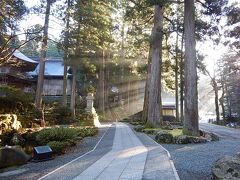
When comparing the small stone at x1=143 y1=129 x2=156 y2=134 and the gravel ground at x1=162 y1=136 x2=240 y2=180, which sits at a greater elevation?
the small stone at x1=143 y1=129 x2=156 y2=134

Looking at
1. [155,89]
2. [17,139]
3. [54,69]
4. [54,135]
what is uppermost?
[54,69]

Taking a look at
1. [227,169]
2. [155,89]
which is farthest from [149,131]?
[227,169]

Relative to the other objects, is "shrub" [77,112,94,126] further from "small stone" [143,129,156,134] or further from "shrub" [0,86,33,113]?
"small stone" [143,129,156,134]

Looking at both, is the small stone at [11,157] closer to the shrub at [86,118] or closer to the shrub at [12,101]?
the shrub at [12,101]

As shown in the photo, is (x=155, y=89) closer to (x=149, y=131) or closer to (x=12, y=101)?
(x=149, y=131)

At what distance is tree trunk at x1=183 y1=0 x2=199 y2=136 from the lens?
54.2ft

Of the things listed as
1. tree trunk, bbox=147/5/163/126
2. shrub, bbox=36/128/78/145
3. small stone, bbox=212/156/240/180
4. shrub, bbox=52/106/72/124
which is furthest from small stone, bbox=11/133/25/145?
small stone, bbox=212/156/240/180

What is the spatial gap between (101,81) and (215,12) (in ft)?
85.9

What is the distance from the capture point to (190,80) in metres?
16.7

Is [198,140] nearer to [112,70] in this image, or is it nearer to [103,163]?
[103,163]

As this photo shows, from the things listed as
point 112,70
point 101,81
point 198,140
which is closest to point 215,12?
point 198,140

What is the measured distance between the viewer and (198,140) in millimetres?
14805

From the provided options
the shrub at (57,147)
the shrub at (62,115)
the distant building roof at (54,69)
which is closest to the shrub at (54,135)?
the shrub at (57,147)

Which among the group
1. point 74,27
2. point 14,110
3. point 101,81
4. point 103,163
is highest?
point 74,27
